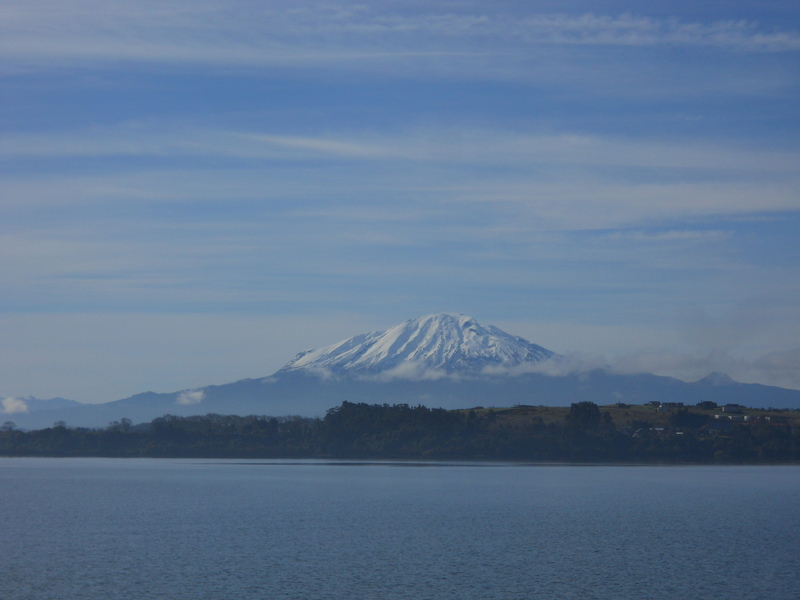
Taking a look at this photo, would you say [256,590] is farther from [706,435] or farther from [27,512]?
[706,435]

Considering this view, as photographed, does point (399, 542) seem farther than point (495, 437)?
No

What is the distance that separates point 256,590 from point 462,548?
14.8 metres

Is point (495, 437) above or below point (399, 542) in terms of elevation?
above

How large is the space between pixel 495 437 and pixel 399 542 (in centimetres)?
11693

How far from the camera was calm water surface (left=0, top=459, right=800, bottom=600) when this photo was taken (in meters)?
38.6

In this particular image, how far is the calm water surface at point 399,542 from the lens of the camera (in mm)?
38594

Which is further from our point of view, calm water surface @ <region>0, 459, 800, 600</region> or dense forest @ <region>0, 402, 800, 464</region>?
dense forest @ <region>0, 402, 800, 464</region>

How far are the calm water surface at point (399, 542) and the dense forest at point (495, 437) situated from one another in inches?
2598

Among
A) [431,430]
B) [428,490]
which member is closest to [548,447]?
[431,430]

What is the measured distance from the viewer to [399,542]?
51.6 metres

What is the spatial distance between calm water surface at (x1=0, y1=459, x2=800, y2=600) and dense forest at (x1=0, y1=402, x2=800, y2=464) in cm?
6598

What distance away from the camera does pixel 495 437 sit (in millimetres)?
166750

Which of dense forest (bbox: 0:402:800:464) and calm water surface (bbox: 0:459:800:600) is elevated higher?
dense forest (bbox: 0:402:800:464)

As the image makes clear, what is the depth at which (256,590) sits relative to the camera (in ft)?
123
